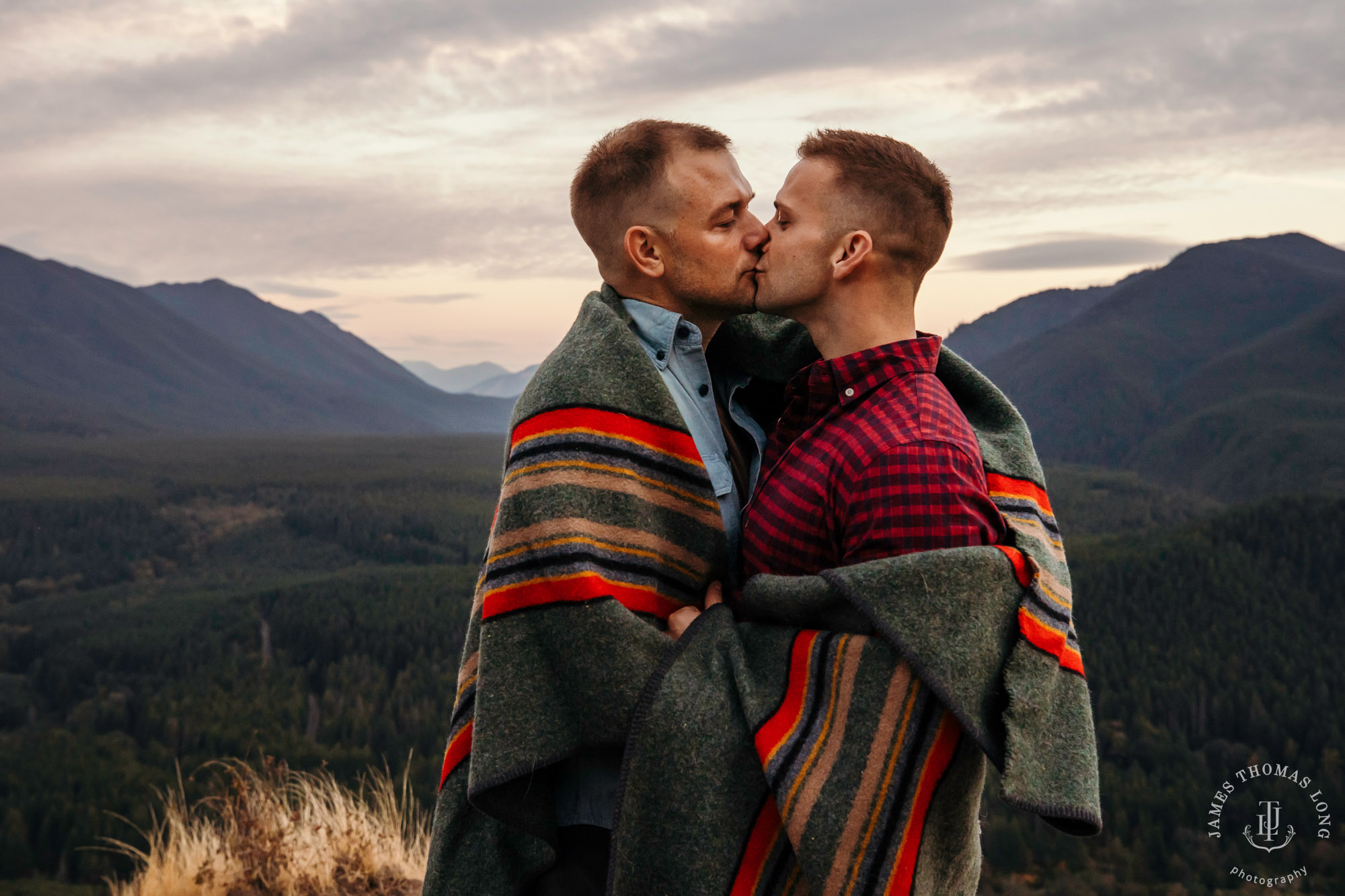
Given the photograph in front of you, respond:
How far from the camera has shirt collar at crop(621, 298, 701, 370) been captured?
285 centimetres

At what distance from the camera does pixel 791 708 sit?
2.13 m

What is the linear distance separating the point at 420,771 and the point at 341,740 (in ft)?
17.0

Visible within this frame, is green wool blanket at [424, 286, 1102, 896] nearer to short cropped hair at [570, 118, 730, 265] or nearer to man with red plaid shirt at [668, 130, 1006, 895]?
man with red plaid shirt at [668, 130, 1006, 895]

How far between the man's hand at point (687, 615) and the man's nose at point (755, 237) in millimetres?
1050

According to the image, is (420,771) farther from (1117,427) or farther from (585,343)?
(1117,427)

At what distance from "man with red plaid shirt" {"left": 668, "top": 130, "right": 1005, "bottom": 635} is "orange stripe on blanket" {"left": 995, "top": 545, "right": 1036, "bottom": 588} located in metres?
0.06

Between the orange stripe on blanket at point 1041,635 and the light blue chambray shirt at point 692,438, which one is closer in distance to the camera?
the orange stripe on blanket at point 1041,635

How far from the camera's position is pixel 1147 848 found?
2092 inches

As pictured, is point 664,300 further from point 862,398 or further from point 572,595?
point 572,595

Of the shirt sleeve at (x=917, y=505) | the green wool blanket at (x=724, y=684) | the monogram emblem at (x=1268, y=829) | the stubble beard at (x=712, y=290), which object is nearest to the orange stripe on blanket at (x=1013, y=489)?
the green wool blanket at (x=724, y=684)

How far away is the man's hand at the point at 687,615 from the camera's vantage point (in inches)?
92.6

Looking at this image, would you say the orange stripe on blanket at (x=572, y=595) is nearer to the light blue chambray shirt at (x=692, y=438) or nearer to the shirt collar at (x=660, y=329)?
the light blue chambray shirt at (x=692, y=438)

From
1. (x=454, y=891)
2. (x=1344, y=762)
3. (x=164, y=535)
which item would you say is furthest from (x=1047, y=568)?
(x=164, y=535)

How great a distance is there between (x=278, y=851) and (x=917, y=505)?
557 centimetres
